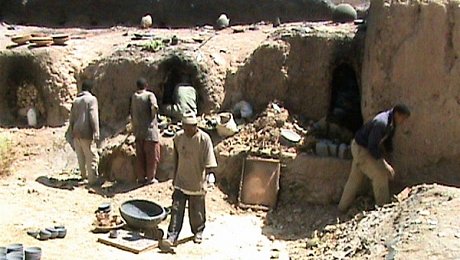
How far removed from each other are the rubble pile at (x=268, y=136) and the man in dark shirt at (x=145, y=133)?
1106 millimetres

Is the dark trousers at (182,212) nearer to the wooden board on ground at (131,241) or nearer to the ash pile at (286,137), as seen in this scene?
the wooden board on ground at (131,241)

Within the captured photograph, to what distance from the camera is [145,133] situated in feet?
39.3

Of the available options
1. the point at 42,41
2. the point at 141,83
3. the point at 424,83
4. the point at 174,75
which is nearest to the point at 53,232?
the point at 141,83

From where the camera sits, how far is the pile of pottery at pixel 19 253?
846cm

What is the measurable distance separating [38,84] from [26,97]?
1.67 feet

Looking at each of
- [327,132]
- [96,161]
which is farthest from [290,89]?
[96,161]

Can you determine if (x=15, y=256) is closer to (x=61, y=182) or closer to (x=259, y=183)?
(x=61, y=182)

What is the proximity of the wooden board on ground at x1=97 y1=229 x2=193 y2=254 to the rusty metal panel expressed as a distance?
5.61ft

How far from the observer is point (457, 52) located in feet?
34.8

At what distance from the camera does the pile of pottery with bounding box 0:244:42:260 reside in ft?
27.8

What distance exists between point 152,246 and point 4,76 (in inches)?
242

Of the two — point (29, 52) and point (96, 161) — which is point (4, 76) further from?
point (96, 161)

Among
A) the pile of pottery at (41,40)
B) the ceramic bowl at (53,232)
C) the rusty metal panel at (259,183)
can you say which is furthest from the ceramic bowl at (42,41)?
the ceramic bowl at (53,232)

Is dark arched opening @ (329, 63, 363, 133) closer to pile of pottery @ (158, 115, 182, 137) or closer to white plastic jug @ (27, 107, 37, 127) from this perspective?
pile of pottery @ (158, 115, 182, 137)
